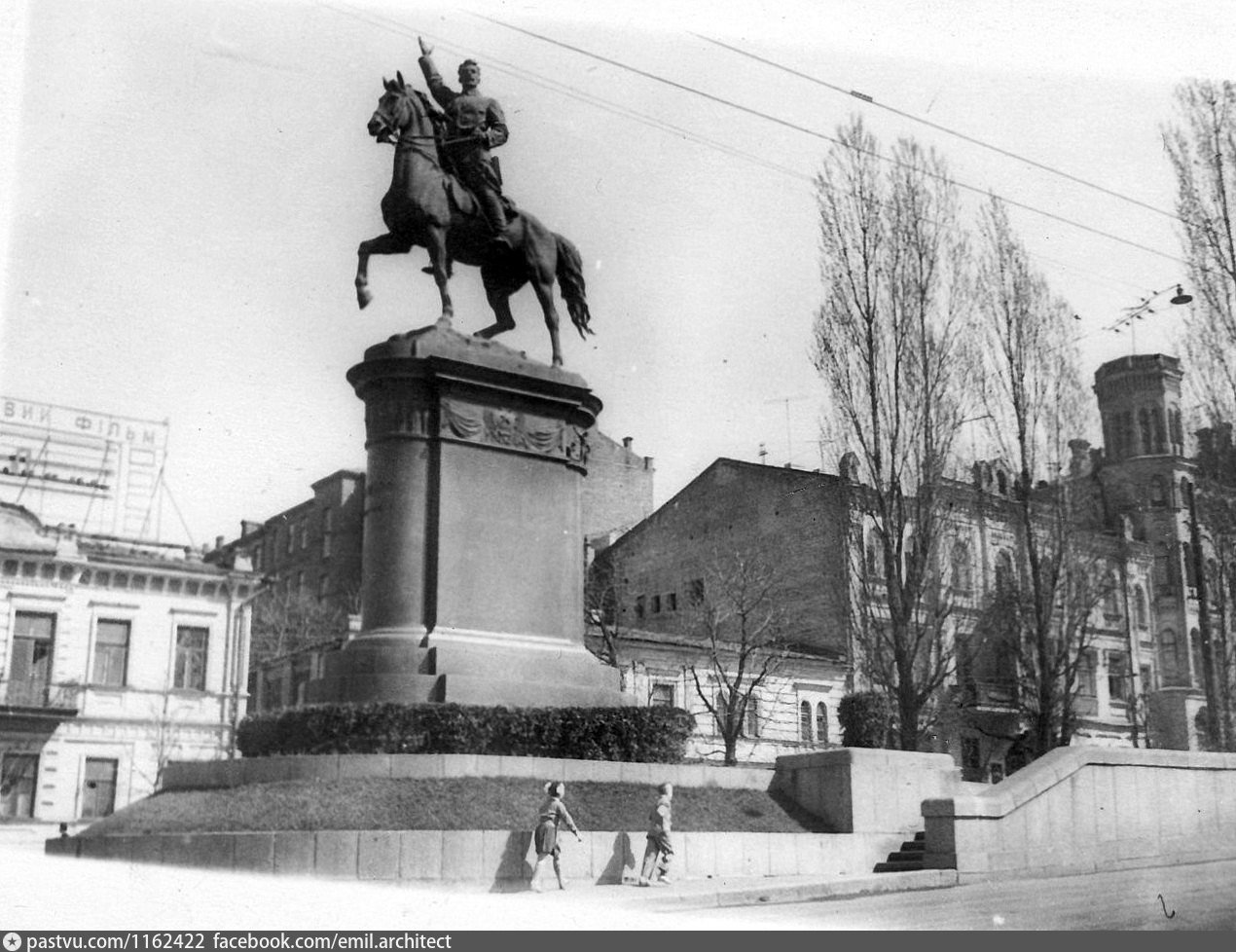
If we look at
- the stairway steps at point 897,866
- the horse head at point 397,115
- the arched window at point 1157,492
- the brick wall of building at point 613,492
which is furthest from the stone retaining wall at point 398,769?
the brick wall of building at point 613,492

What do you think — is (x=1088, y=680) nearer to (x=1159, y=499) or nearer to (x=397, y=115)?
(x=1159, y=499)

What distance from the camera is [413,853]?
485 inches

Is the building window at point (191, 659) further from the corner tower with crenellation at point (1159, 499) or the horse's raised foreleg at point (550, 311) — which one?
the corner tower with crenellation at point (1159, 499)

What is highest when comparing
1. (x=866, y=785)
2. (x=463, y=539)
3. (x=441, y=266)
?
(x=441, y=266)

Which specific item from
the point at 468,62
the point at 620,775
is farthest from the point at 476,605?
the point at 468,62

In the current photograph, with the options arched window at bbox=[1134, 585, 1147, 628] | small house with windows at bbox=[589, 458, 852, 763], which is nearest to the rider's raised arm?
small house with windows at bbox=[589, 458, 852, 763]

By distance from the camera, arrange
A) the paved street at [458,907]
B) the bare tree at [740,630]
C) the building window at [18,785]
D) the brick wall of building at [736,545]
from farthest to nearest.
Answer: the brick wall of building at [736,545]
the bare tree at [740,630]
the building window at [18,785]
the paved street at [458,907]

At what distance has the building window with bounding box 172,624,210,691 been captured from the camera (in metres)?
26.1

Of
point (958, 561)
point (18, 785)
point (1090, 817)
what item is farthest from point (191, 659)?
point (958, 561)

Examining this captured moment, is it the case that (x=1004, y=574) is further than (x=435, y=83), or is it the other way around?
(x=1004, y=574)

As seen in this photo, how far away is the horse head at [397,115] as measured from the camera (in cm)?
1648

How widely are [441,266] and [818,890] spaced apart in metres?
8.61

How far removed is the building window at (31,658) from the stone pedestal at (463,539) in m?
7.84

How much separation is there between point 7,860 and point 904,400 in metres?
18.5
